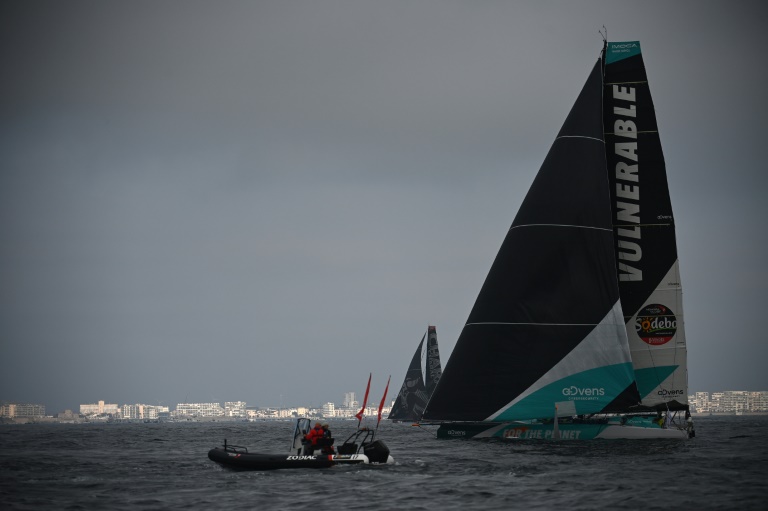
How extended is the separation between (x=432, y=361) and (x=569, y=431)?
69.7 m

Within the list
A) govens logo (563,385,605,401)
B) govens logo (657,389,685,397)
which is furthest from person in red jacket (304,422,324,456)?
govens logo (657,389,685,397)

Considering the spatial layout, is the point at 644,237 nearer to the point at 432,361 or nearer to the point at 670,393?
the point at 670,393

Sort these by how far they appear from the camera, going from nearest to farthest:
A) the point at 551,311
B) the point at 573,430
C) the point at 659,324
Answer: the point at 573,430 < the point at 551,311 < the point at 659,324

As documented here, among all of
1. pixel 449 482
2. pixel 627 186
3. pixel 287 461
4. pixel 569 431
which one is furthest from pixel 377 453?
A: pixel 627 186

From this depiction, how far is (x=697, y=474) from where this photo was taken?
32.3m

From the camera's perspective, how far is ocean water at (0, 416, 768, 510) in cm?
2681

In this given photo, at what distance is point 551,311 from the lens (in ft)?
140

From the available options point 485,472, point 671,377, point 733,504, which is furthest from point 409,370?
point 733,504

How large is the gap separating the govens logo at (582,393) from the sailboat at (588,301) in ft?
0.15

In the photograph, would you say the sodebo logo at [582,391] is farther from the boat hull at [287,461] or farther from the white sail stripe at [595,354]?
the boat hull at [287,461]

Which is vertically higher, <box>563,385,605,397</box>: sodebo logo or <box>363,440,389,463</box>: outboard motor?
<box>563,385,605,397</box>: sodebo logo

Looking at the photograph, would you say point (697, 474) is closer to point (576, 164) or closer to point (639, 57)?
point (576, 164)

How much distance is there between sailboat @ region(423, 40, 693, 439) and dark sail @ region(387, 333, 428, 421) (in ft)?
221

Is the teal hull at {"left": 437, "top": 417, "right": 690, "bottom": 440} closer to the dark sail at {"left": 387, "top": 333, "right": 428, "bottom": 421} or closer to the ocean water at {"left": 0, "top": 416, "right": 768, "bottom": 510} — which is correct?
the ocean water at {"left": 0, "top": 416, "right": 768, "bottom": 510}
